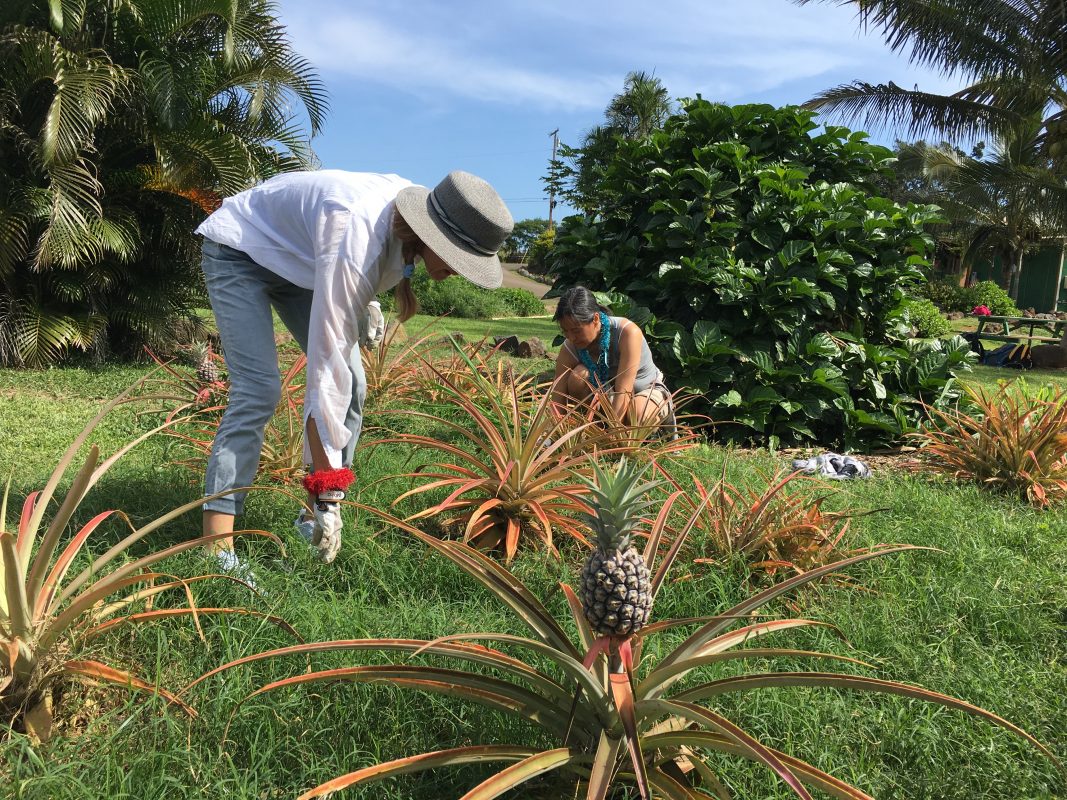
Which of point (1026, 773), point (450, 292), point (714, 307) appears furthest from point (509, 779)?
point (450, 292)

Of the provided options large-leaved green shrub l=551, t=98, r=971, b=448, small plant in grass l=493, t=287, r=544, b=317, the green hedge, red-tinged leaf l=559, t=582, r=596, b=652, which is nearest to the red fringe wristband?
red-tinged leaf l=559, t=582, r=596, b=652

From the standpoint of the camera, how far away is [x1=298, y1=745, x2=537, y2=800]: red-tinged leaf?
4.50ft

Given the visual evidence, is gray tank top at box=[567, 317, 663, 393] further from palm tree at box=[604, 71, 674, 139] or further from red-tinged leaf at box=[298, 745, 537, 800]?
palm tree at box=[604, 71, 674, 139]

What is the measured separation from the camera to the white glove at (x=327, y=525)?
2451mm

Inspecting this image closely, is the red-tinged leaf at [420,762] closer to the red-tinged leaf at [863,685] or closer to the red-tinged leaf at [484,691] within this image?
the red-tinged leaf at [484,691]

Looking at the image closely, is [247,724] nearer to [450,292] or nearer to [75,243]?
[75,243]

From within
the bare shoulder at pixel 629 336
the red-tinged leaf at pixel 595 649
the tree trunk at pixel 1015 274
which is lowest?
the red-tinged leaf at pixel 595 649

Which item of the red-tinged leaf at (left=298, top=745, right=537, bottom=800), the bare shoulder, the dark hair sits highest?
the dark hair

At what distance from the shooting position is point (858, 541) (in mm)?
3240

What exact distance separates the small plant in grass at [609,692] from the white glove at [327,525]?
0.60 metres

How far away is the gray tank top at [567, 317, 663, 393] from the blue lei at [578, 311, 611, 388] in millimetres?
19

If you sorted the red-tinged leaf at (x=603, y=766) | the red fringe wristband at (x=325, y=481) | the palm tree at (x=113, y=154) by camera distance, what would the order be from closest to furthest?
1. the red-tinged leaf at (x=603, y=766)
2. the red fringe wristband at (x=325, y=481)
3. the palm tree at (x=113, y=154)

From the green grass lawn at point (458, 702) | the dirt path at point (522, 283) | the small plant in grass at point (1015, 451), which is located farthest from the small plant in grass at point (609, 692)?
→ the dirt path at point (522, 283)

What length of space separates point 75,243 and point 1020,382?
7812mm
